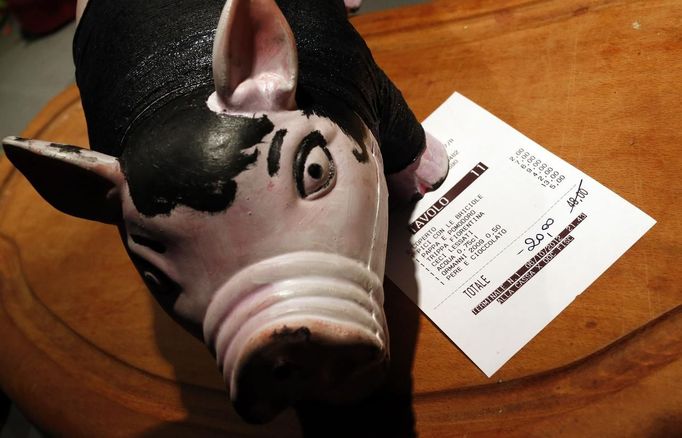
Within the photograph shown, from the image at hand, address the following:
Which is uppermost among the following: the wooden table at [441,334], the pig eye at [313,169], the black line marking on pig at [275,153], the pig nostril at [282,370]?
the black line marking on pig at [275,153]

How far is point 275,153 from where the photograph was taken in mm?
662

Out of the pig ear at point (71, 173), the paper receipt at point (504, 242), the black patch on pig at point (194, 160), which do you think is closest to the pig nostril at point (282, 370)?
the black patch on pig at point (194, 160)

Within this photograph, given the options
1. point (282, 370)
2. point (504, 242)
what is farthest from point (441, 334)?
point (282, 370)

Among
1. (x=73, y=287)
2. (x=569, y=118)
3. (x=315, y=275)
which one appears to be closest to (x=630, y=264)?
(x=569, y=118)

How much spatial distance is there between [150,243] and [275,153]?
0.18m

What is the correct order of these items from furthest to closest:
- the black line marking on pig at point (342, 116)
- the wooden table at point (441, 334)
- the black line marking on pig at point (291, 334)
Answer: the wooden table at point (441, 334), the black line marking on pig at point (342, 116), the black line marking on pig at point (291, 334)

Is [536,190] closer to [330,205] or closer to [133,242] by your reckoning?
[330,205]

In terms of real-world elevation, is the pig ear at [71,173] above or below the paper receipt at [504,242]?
above

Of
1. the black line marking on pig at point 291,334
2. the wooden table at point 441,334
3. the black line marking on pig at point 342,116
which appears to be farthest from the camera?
the wooden table at point 441,334

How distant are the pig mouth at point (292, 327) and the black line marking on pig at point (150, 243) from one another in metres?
0.09

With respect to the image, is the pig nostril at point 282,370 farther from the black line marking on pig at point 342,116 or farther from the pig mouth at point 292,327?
the black line marking on pig at point 342,116

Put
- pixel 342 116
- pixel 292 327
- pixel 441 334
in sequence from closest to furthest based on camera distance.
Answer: pixel 292 327, pixel 342 116, pixel 441 334

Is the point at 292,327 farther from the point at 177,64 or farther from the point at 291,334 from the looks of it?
the point at 177,64

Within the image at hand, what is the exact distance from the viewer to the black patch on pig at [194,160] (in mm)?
649
